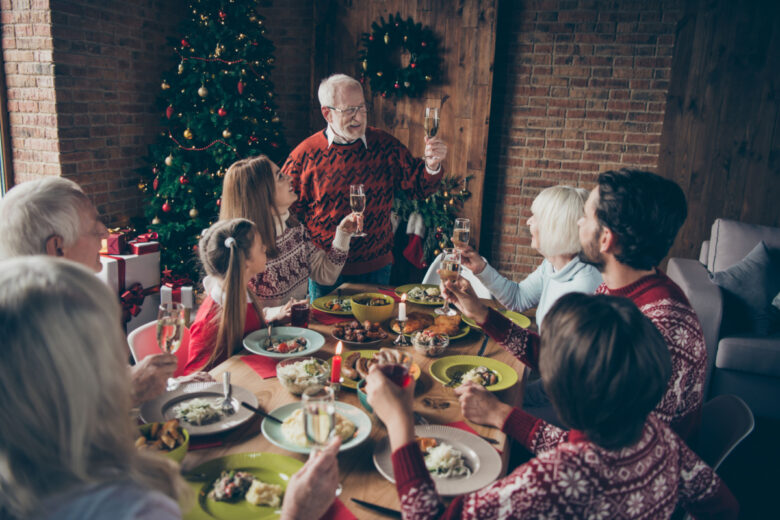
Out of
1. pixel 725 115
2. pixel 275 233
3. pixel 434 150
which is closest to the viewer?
pixel 275 233

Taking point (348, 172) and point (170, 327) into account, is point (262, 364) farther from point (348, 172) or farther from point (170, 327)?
point (348, 172)

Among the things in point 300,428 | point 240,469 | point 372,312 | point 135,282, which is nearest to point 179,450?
point 240,469

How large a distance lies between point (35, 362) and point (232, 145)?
3.45m

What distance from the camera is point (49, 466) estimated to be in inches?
29.5

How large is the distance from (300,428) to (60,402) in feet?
2.25

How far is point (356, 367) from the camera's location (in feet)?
5.57

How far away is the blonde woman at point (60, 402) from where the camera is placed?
0.73 m

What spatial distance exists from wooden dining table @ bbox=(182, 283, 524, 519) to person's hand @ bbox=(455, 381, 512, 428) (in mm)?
25

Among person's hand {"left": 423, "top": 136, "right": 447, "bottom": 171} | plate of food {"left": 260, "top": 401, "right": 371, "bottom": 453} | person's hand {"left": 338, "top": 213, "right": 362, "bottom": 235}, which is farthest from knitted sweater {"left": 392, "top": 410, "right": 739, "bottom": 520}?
person's hand {"left": 423, "top": 136, "right": 447, "bottom": 171}

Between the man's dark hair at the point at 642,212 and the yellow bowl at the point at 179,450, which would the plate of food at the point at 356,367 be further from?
the man's dark hair at the point at 642,212

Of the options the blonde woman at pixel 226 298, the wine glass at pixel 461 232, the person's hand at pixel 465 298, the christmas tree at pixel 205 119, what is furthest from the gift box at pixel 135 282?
the person's hand at pixel 465 298

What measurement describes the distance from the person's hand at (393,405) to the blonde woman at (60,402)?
0.49 metres

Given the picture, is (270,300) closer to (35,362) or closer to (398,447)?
(398,447)

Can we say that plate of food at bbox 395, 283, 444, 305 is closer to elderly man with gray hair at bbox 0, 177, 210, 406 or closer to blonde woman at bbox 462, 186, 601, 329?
blonde woman at bbox 462, 186, 601, 329
